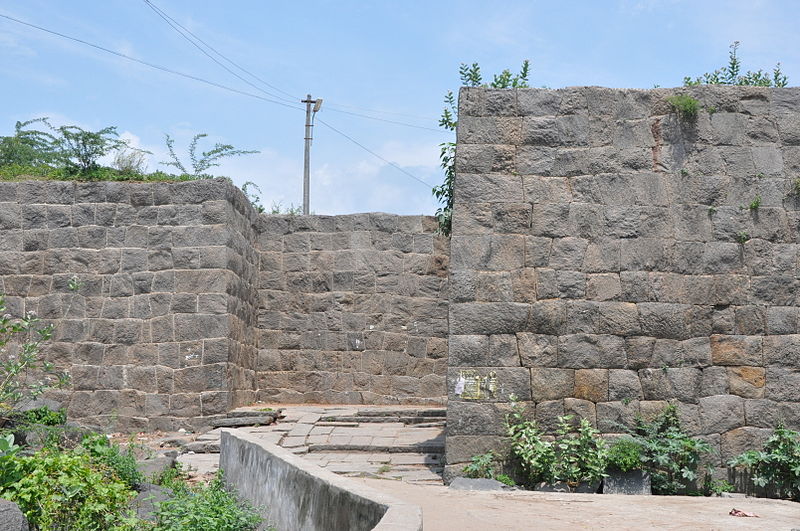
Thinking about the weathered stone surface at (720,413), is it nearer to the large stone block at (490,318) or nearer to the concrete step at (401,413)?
the large stone block at (490,318)

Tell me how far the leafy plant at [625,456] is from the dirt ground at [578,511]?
634 millimetres

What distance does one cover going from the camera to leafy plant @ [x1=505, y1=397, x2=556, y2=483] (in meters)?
7.52

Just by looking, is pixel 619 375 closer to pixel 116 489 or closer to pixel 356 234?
pixel 116 489

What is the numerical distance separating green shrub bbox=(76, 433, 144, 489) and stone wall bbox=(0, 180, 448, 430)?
3.54 metres

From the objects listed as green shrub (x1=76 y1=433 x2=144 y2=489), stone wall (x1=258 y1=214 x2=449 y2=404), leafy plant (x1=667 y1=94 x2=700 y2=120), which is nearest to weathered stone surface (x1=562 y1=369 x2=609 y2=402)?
leafy plant (x1=667 y1=94 x2=700 y2=120)

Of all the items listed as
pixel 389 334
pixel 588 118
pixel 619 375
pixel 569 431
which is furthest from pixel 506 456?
pixel 389 334

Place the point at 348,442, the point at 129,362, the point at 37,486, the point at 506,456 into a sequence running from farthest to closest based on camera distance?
the point at 129,362
the point at 348,442
the point at 506,456
the point at 37,486

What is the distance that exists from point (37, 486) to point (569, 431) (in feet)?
13.7

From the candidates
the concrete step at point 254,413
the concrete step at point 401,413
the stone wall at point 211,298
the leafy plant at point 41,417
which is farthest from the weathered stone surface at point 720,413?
the leafy plant at point 41,417

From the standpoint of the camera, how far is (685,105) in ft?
26.2

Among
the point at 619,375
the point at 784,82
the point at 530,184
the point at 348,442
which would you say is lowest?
the point at 348,442

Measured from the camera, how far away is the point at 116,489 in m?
6.05

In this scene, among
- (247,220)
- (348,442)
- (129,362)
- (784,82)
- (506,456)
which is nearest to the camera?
(506,456)

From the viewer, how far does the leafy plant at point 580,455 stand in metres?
7.45
